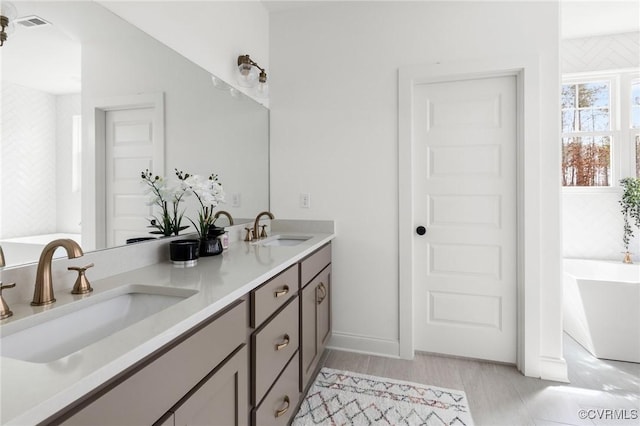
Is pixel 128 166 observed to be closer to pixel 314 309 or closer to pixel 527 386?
pixel 314 309

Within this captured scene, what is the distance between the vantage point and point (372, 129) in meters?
2.31

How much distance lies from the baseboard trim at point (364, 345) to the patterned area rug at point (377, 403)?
1.03ft

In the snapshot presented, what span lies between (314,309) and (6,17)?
172cm

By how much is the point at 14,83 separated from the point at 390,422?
2.01 m

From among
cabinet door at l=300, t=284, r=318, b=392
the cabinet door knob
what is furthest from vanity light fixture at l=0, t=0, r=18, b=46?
the cabinet door knob

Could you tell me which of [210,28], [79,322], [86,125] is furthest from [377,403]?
[210,28]

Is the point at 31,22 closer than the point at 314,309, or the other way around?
the point at 31,22

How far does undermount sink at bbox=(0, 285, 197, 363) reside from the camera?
0.75 meters

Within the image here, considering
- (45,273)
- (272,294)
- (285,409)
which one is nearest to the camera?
(45,273)

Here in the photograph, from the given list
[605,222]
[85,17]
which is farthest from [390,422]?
[605,222]

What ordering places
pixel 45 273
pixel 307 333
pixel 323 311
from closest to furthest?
pixel 45 273 → pixel 307 333 → pixel 323 311

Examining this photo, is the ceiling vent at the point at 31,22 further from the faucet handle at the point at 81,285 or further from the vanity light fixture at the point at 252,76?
the vanity light fixture at the point at 252,76

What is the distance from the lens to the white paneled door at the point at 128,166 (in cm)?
124

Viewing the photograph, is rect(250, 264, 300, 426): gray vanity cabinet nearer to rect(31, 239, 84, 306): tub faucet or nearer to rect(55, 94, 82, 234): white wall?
rect(31, 239, 84, 306): tub faucet
